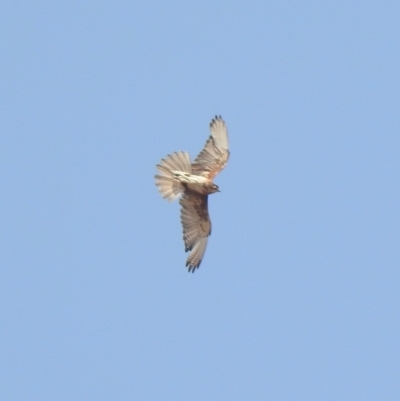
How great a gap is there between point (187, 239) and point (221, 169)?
144 cm

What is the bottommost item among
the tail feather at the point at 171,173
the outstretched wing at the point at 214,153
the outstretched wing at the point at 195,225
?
the outstretched wing at the point at 195,225

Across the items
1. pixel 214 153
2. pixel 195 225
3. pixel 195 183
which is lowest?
pixel 195 225

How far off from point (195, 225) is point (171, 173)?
3.88 feet

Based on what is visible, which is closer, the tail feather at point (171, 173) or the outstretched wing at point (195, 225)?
the tail feather at point (171, 173)

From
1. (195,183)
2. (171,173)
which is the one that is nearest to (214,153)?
(195,183)

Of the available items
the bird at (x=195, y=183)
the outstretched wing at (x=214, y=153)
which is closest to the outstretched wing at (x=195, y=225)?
the bird at (x=195, y=183)

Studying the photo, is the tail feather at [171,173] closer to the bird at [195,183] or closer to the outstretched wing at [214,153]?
the bird at [195,183]

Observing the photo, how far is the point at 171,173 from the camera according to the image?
20297mm

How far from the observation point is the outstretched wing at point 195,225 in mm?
20625

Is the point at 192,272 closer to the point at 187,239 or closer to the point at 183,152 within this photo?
the point at 187,239

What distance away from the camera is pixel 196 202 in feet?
67.8

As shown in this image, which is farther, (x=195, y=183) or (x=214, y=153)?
(x=214, y=153)

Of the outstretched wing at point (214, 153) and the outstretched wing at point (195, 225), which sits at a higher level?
the outstretched wing at point (214, 153)

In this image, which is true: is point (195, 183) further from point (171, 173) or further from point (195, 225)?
point (195, 225)
